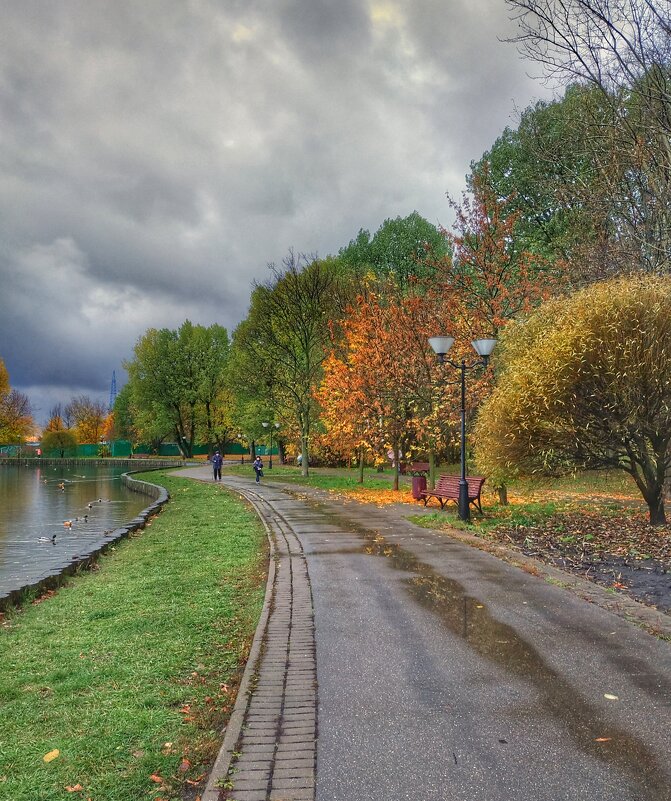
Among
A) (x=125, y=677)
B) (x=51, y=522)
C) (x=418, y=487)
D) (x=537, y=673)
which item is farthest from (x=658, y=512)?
(x=51, y=522)

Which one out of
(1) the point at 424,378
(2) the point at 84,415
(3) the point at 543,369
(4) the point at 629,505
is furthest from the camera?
(2) the point at 84,415

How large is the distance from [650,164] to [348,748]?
46.6 ft

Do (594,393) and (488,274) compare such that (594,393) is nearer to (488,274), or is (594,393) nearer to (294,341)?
(488,274)

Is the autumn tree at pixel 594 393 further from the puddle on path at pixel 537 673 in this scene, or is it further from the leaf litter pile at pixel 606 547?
the puddle on path at pixel 537 673

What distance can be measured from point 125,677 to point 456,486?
10.5 meters

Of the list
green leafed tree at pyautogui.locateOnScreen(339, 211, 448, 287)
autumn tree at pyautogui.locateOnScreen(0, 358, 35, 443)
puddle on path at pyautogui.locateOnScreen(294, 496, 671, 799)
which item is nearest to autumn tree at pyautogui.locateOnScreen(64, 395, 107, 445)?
autumn tree at pyautogui.locateOnScreen(0, 358, 35, 443)

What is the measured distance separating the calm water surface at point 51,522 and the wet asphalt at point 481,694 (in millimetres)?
5134

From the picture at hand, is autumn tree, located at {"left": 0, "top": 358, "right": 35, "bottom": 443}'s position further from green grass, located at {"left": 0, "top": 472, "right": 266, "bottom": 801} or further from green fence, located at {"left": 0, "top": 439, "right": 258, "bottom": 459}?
green grass, located at {"left": 0, "top": 472, "right": 266, "bottom": 801}

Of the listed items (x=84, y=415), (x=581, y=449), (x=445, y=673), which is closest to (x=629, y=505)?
(x=581, y=449)

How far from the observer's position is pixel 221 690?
430 cm

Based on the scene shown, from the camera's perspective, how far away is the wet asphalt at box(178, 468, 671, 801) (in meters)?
3.03

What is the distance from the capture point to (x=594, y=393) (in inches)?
420

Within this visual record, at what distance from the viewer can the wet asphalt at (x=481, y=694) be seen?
3.03m

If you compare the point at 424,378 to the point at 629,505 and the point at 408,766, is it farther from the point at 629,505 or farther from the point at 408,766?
the point at 408,766
